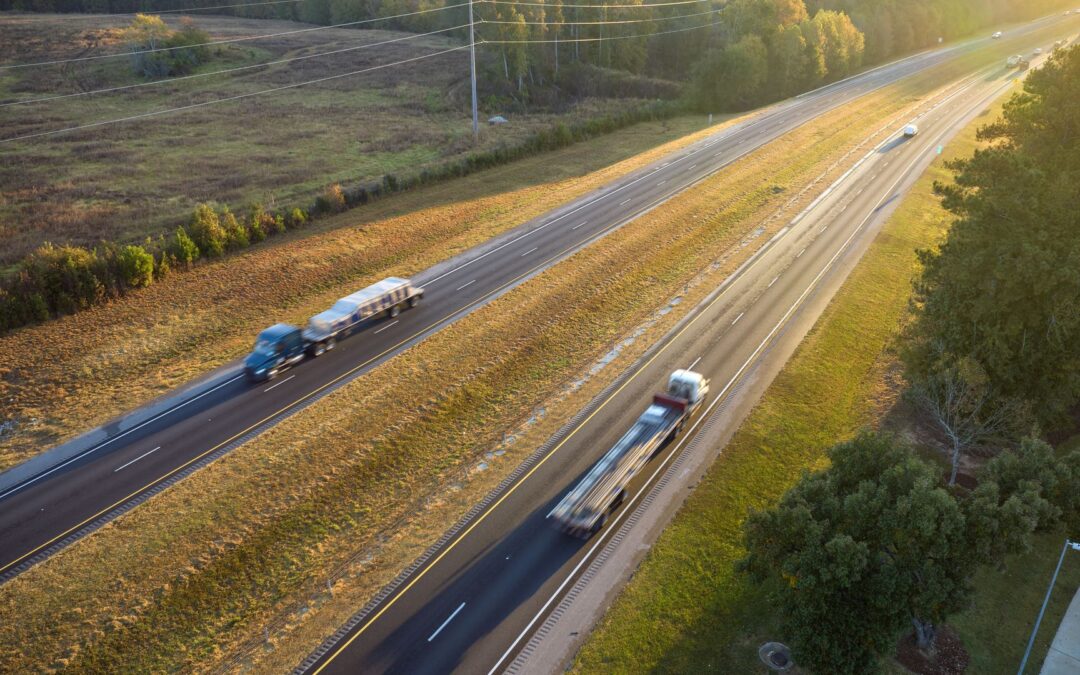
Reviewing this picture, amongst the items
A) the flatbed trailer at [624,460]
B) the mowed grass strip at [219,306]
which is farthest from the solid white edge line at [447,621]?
the mowed grass strip at [219,306]

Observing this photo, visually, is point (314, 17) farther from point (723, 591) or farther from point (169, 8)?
point (723, 591)

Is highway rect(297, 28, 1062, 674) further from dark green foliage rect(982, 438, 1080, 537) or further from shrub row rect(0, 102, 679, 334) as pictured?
shrub row rect(0, 102, 679, 334)

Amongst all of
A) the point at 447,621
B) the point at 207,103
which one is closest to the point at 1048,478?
the point at 447,621

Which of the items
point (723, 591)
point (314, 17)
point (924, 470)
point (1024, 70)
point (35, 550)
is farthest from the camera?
point (314, 17)

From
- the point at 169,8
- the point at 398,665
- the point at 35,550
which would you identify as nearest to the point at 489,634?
the point at 398,665

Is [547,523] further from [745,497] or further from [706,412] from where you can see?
[706,412]

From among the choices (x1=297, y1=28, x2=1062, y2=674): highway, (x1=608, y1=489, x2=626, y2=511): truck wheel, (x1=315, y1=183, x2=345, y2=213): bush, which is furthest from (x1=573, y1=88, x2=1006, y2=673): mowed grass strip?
(x1=315, y1=183, x2=345, y2=213): bush
